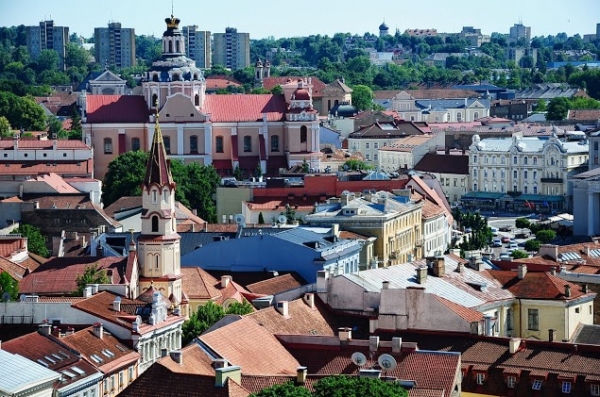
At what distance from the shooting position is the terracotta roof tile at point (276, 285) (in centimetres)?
4787

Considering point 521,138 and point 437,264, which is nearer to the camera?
point 437,264

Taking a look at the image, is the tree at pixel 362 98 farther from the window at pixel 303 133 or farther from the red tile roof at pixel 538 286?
the red tile roof at pixel 538 286

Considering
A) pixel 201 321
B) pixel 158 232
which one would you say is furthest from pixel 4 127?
pixel 201 321

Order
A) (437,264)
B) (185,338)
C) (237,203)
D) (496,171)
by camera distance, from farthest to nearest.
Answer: (496,171) < (237,203) < (437,264) < (185,338)

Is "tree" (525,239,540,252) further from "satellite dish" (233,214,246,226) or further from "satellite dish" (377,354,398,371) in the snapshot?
"satellite dish" (377,354,398,371)

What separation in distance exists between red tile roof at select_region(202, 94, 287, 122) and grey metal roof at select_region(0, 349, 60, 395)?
64663mm

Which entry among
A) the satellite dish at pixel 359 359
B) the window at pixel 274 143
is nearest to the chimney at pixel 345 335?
the satellite dish at pixel 359 359

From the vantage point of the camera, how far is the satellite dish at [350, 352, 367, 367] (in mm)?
36219

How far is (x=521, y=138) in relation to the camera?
367 feet

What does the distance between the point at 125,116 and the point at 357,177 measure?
25175mm

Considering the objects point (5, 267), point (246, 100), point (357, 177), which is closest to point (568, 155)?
point (246, 100)

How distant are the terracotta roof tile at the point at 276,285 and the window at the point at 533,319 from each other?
5.64 metres

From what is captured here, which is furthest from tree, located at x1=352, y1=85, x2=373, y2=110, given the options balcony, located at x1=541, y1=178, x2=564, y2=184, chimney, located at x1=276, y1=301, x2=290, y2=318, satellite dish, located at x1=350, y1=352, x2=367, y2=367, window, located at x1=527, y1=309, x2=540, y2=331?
satellite dish, located at x1=350, y1=352, x2=367, y2=367

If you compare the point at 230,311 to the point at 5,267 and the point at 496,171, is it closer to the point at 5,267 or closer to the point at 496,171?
the point at 5,267
